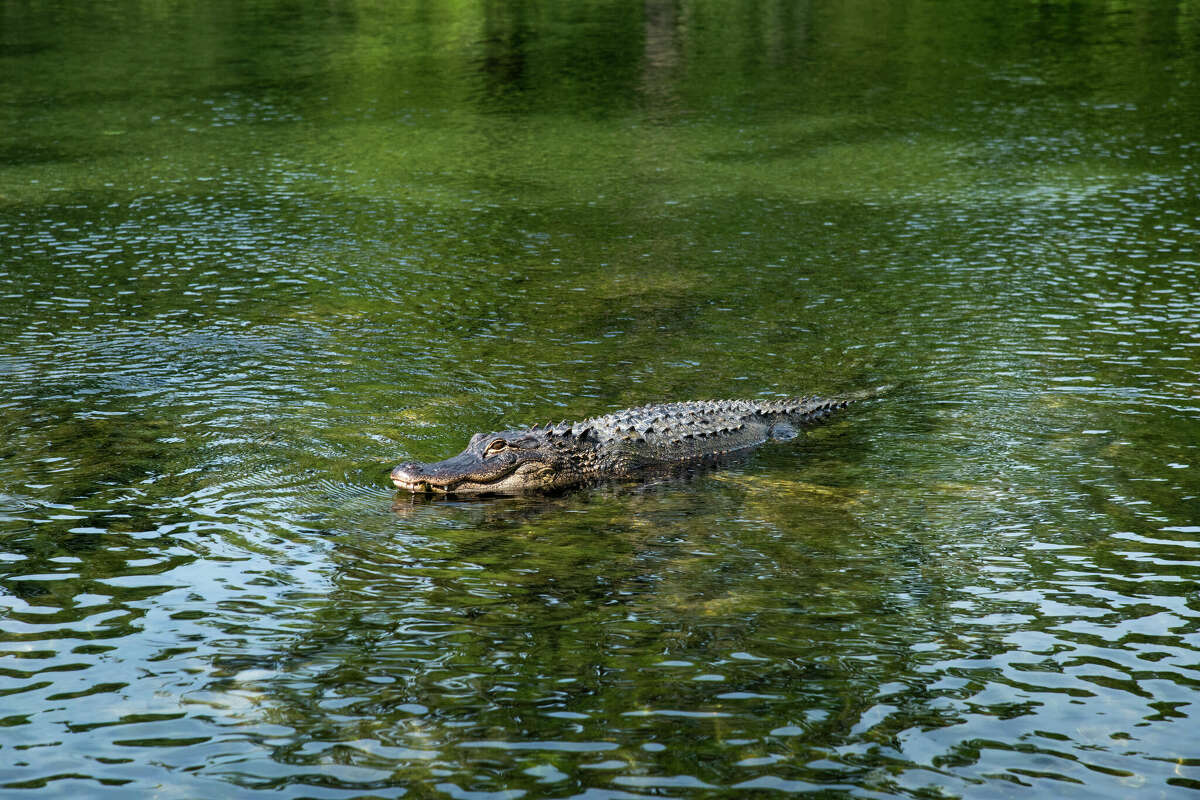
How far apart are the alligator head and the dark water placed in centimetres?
28

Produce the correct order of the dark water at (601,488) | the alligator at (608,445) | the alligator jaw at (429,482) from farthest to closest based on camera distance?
1. the alligator at (608,445)
2. the alligator jaw at (429,482)
3. the dark water at (601,488)

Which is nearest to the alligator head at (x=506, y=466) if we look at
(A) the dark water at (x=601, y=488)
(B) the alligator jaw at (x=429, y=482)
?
(B) the alligator jaw at (x=429, y=482)

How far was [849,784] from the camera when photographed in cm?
595

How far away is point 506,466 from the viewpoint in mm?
10422

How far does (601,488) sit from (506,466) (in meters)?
0.86

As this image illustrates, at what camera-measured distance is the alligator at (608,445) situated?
10312 mm

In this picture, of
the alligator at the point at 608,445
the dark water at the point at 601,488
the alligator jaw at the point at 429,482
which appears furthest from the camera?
the alligator at the point at 608,445

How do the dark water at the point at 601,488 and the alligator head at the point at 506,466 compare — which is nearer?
the dark water at the point at 601,488

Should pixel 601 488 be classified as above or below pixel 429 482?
below

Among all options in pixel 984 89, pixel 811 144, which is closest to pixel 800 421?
pixel 811 144

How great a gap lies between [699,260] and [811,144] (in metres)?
8.29

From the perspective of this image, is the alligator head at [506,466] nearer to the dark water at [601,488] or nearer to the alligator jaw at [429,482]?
the alligator jaw at [429,482]

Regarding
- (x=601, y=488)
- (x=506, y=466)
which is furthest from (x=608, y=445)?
(x=506, y=466)

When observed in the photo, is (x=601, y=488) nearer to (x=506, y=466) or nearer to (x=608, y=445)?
(x=608, y=445)
